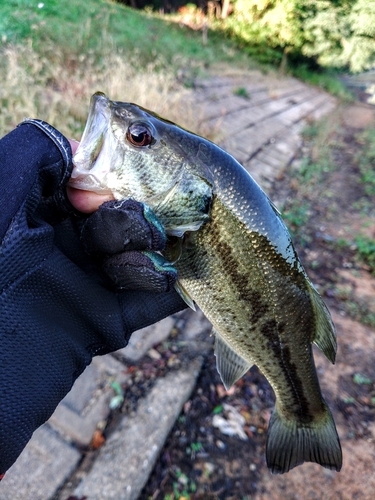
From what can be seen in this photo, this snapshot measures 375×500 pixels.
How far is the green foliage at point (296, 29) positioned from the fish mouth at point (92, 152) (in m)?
21.4

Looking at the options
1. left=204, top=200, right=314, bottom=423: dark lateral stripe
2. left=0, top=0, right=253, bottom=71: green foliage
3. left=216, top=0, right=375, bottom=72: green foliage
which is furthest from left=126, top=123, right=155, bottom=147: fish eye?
left=216, top=0, right=375, bottom=72: green foliage

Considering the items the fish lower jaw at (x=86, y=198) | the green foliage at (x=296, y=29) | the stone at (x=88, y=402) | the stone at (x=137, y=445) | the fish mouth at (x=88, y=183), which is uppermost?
the green foliage at (x=296, y=29)

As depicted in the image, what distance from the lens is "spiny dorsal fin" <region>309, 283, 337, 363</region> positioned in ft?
6.38

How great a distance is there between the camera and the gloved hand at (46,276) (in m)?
1.50

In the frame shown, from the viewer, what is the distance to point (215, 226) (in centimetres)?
180

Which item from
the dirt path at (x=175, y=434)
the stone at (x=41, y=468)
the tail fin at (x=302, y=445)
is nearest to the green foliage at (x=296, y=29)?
the dirt path at (x=175, y=434)

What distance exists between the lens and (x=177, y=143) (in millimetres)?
1802

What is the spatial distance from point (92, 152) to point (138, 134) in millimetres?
235

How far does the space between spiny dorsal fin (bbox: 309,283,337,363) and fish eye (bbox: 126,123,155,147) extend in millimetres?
1133

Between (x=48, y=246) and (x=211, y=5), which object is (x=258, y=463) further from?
(x=211, y=5)

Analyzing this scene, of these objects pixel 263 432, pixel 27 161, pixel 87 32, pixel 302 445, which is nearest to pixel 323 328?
pixel 302 445

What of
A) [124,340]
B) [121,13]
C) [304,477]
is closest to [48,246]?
[124,340]

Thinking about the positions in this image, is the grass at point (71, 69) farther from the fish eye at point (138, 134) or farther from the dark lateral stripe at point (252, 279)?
the dark lateral stripe at point (252, 279)

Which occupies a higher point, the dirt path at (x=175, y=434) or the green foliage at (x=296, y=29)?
the green foliage at (x=296, y=29)
